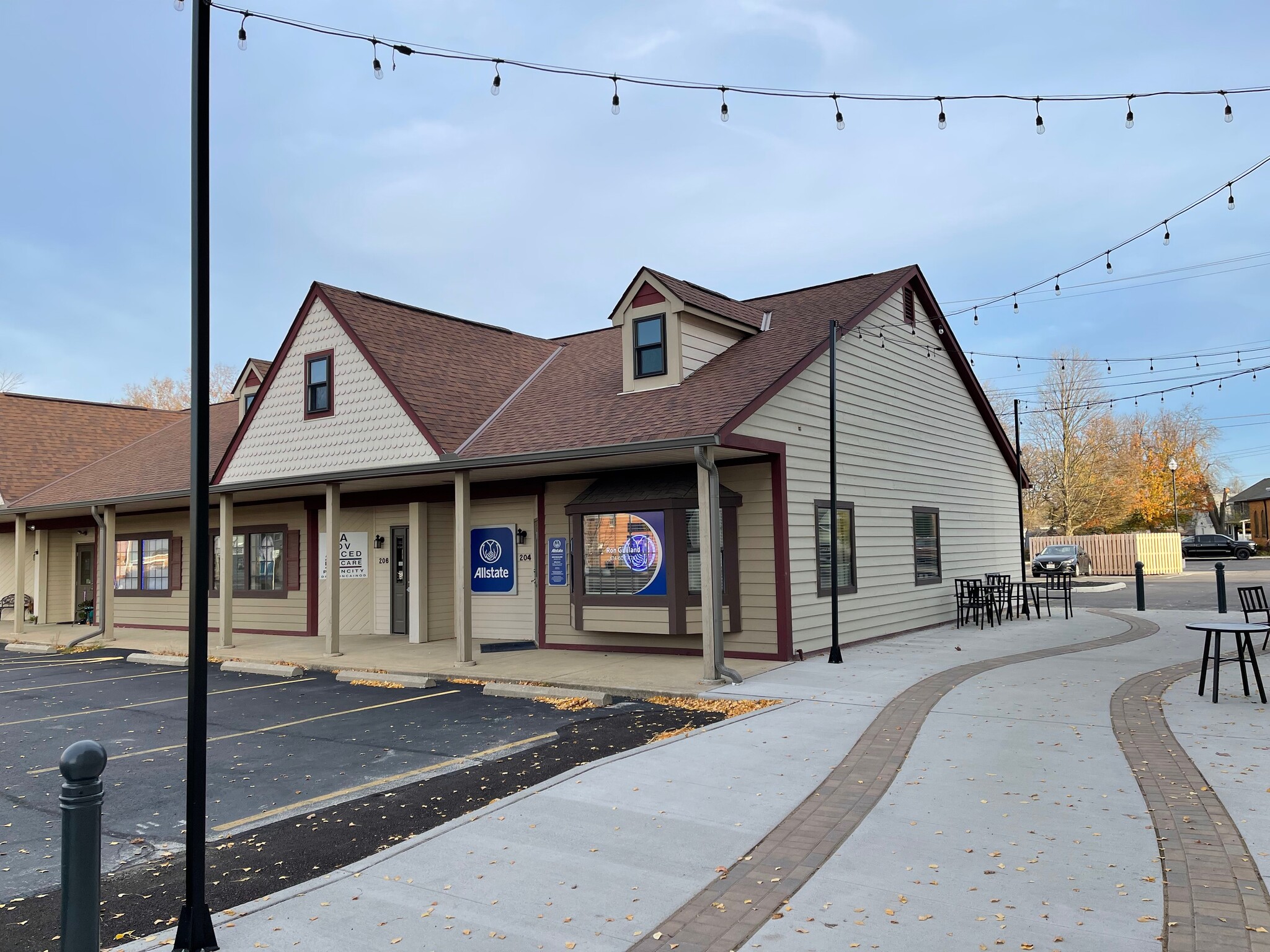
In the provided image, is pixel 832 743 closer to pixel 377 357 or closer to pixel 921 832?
pixel 921 832

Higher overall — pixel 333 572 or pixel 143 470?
pixel 143 470

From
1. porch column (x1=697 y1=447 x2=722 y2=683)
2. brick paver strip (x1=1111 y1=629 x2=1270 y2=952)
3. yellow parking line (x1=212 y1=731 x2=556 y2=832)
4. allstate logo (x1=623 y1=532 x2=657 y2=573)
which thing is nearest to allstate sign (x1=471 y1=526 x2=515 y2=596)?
allstate logo (x1=623 y1=532 x2=657 y2=573)

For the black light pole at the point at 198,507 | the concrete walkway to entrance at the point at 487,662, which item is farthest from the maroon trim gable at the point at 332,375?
the black light pole at the point at 198,507

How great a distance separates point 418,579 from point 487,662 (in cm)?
375

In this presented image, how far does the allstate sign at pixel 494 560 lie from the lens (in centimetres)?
1645

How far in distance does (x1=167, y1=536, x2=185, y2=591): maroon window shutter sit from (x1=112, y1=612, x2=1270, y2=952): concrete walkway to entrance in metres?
17.8

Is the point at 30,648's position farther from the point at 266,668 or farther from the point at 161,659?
the point at 266,668

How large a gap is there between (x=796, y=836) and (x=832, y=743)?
8.26ft

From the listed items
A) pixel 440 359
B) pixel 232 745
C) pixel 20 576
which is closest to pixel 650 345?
pixel 440 359

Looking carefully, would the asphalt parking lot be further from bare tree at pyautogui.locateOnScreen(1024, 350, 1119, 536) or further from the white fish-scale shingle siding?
bare tree at pyautogui.locateOnScreen(1024, 350, 1119, 536)

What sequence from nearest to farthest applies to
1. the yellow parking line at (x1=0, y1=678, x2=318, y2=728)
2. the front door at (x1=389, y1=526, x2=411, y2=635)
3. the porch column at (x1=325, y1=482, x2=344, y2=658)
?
1. the yellow parking line at (x1=0, y1=678, x2=318, y2=728)
2. the porch column at (x1=325, y1=482, x2=344, y2=658)
3. the front door at (x1=389, y1=526, x2=411, y2=635)

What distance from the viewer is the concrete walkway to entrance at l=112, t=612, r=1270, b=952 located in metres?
4.18

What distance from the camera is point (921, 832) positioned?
5.48m

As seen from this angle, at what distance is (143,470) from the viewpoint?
22484 mm
